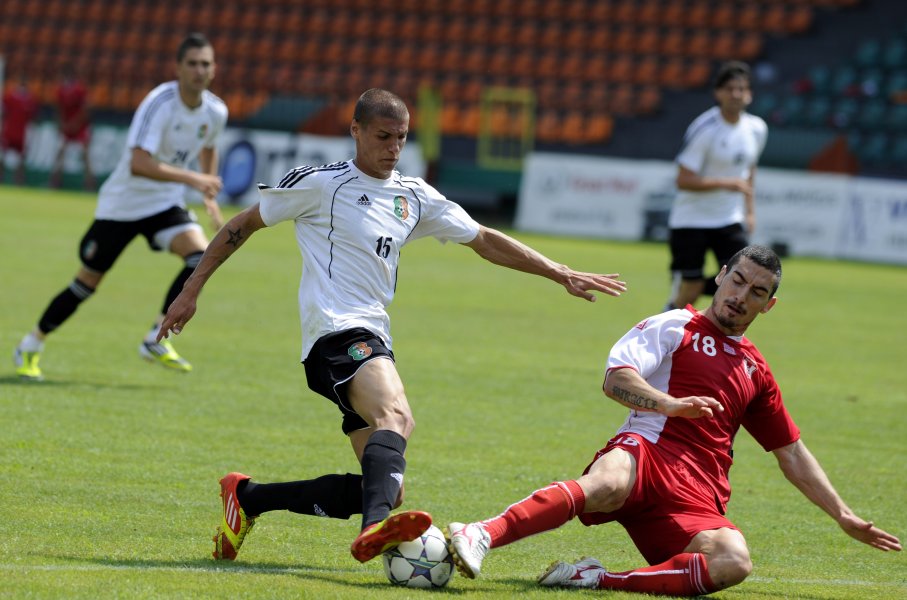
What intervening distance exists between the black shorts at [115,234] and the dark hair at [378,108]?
4568mm

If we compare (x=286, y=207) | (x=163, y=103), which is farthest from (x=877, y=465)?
(x=163, y=103)

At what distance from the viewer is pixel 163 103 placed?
9.59 metres

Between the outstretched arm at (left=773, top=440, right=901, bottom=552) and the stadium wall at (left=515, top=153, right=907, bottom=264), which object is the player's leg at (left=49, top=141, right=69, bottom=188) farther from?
the outstretched arm at (left=773, top=440, right=901, bottom=552)

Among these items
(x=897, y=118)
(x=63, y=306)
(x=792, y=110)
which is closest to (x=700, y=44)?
(x=792, y=110)

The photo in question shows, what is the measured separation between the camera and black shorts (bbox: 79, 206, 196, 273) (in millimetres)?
9539

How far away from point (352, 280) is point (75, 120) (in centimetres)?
2423

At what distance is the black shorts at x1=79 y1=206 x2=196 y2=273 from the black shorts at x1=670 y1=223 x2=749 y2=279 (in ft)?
14.3

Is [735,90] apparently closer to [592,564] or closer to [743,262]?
[743,262]

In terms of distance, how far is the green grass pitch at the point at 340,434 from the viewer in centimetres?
524

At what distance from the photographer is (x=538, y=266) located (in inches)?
227

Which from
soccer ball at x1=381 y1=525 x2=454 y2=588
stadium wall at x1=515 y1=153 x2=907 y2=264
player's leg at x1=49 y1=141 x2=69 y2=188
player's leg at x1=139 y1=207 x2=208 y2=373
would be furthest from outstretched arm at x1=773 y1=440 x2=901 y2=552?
player's leg at x1=49 y1=141 x2=69 y2=188

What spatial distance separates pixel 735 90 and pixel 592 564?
707 centimetres

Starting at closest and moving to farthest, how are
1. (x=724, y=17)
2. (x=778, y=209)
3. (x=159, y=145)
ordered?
(x=159, y=145)
(x=778, y=209)
(x=724, y=17)

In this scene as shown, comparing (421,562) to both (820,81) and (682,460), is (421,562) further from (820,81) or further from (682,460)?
(820,81)
